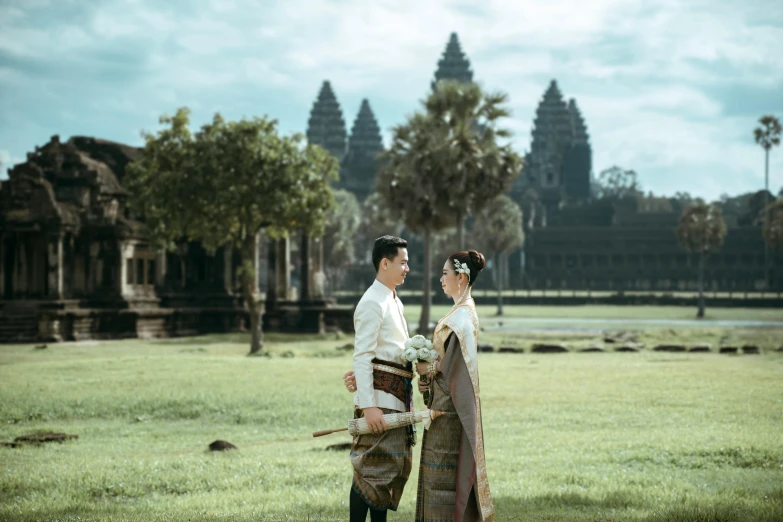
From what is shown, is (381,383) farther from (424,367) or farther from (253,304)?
(253,304)

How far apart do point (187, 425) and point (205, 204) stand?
14.5 m

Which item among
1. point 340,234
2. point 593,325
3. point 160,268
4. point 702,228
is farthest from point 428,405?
point 340,234

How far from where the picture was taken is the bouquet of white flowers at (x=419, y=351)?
578 cm

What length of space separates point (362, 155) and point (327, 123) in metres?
6.53

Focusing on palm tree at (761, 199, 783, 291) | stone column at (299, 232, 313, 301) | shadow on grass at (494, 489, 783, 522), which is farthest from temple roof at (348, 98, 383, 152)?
shadow on grass at (494, 489, 783, 522)

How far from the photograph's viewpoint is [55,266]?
30.8 m

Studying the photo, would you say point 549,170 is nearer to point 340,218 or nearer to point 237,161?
point 340,218

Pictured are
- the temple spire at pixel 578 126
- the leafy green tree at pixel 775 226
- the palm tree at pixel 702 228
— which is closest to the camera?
the palm tree at pixel 702 228

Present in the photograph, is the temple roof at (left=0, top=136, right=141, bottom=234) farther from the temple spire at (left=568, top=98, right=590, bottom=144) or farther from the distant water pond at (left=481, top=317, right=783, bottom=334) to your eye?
the temple spire at (left=568, top=98, right=590, bottom=144)

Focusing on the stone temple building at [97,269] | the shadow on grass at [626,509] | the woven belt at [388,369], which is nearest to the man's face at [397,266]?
the woven belt at [388,369]

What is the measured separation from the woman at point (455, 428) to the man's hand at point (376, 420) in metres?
0.32

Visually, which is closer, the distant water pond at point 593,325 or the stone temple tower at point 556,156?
the distant water pond at point 593,325

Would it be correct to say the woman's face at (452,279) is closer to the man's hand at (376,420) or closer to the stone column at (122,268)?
the man's hand at (376,420)

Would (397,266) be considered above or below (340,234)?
below
